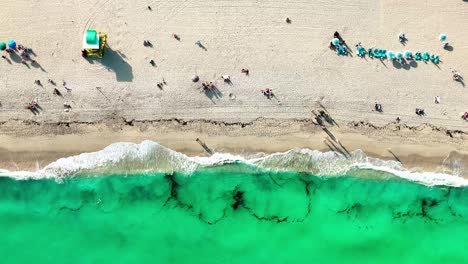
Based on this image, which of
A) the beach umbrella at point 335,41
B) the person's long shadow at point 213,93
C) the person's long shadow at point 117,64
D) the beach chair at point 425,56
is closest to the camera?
the person's long shadow at point 117,64

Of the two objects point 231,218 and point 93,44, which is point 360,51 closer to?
point 231,218

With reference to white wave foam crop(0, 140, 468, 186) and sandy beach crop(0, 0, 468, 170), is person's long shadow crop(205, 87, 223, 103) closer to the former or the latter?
sandy beach crop(0, 0, 468, 170)

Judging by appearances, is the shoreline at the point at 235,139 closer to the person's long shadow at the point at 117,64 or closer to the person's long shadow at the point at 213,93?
the person's long shadow at the point at 213,93

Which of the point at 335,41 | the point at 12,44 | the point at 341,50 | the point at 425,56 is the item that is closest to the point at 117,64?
the point at 12,44

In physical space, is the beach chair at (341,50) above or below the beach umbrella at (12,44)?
below

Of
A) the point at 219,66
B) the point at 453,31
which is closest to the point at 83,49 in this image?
the point at 219,66

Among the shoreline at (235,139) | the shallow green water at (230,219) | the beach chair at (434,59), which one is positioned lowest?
the shallow green water at (230,219)

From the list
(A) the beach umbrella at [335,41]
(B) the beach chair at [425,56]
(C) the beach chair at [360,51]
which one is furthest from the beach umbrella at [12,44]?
(B) the beach chair at [425,56]

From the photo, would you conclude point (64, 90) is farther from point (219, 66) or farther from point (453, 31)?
point (453, 31)
